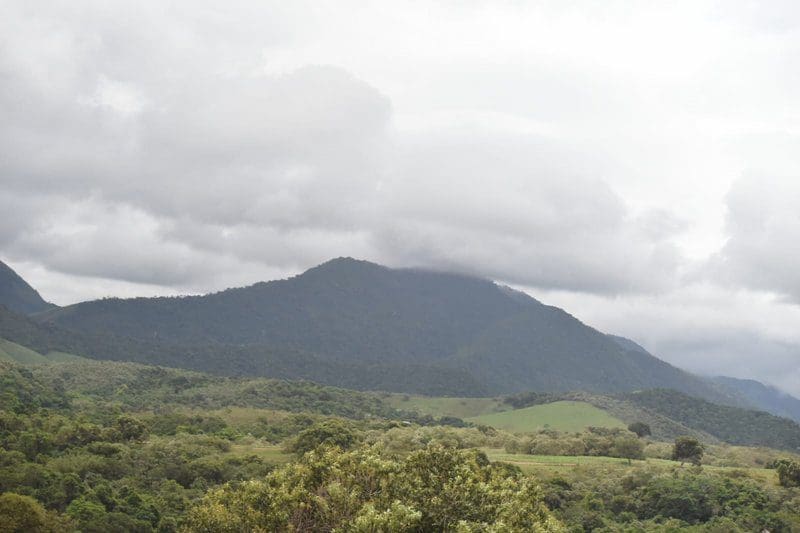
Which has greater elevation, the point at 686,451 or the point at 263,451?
the point at 686,451

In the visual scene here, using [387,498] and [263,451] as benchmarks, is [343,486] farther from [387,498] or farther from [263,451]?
[263,451]

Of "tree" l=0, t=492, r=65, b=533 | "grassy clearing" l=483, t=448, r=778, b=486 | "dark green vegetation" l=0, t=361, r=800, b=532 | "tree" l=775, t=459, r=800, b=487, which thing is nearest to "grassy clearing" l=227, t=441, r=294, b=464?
"dark green vegetation" l=0, t=361, r=800, b=532

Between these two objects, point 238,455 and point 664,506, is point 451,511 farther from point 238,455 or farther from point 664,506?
point 238,455

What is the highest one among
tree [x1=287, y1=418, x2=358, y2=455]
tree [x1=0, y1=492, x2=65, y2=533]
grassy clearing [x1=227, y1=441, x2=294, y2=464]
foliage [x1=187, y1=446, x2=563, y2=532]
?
foliage [x1=187, y1=446, x2=563, y2=532]

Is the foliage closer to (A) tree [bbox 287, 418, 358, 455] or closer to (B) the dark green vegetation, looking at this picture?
(B) the dark green vegetation

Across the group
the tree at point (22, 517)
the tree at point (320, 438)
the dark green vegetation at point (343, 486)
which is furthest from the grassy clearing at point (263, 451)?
the tree at point (22, 517)

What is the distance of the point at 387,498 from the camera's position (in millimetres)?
47125

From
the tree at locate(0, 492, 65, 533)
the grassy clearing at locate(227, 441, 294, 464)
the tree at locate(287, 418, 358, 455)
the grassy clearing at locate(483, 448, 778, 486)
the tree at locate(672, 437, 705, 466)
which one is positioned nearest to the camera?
the tree at locate(0, 492, 65, 533)

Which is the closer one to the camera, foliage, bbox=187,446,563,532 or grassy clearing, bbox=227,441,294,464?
foliage, bbox=187,446,563,532

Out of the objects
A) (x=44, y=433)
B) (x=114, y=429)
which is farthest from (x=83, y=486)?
(x=114, y=429)

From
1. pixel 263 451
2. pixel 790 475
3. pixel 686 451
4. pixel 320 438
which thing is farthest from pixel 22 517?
pixel 686 451

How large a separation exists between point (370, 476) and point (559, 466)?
13294cm

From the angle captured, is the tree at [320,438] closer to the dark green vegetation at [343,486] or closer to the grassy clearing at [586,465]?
the dark green vegetation at [343,486]

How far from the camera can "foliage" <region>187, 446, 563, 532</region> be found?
43656 mm
